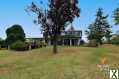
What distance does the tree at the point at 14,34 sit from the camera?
75.6 metres

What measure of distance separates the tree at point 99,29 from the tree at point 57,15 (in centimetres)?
3913

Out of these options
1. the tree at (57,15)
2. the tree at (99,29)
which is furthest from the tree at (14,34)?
the tree at (57,15)

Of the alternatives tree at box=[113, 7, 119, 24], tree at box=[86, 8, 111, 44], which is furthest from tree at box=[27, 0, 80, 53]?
tree at box=[86, 8, 111, 44]

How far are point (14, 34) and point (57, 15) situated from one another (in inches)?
1195

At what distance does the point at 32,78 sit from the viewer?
2344 centimetres

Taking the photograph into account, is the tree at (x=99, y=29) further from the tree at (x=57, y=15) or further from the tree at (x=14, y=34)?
the tree at (x=57, y=15)

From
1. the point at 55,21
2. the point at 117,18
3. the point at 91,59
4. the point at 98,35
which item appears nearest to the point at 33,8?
the point at 55,21

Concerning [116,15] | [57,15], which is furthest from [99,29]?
[57,15]

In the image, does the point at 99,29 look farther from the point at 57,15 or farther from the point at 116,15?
the point at 57,15

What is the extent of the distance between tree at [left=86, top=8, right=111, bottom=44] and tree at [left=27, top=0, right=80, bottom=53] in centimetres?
3913

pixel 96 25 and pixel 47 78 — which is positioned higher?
pixel 96 25

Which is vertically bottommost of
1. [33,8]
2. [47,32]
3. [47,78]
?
[47,78]

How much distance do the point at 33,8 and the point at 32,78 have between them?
83.0ft

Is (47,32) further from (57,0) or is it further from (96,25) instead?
(96,25)
